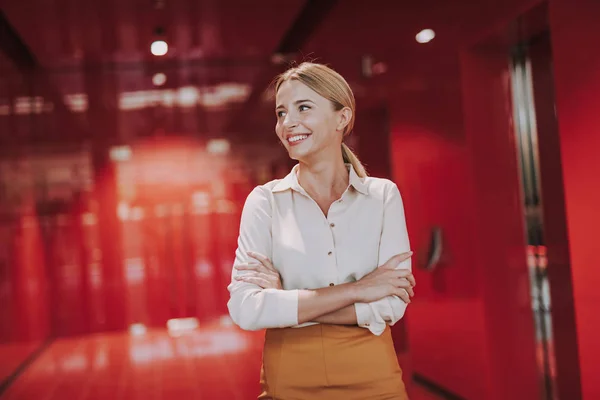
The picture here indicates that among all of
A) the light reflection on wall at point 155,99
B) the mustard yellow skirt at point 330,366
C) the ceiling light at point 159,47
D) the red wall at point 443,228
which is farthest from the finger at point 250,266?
the light reflection on wall at point 155,99

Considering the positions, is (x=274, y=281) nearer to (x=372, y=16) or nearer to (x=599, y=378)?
(x=599, y=378)

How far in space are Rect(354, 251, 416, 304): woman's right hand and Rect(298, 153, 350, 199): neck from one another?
0.23 metres

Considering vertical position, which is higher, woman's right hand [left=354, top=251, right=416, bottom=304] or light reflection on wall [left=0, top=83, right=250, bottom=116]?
light reflection on wall [left=0, top=83, right=250, bottom=116]

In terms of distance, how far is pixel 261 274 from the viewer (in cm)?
182

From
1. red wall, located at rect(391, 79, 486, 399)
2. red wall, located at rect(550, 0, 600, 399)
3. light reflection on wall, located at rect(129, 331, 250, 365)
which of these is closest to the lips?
red wall, located at rect(550, 0, 600, 399)

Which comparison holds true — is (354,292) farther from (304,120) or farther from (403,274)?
(304,120)

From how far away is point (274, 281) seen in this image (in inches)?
71.6

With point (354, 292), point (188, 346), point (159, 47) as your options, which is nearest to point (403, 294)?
point (354, 292)

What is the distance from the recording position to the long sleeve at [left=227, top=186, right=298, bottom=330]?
5.80 ft

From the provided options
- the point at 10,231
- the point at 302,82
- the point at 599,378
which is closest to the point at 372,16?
the point at 599,378

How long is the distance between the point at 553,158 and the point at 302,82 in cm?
336

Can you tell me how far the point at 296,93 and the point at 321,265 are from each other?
433 millimetres

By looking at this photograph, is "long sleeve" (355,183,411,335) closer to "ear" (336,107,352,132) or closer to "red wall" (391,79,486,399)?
"ear" (336,107,352,132)

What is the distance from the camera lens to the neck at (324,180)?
6.34 ft
